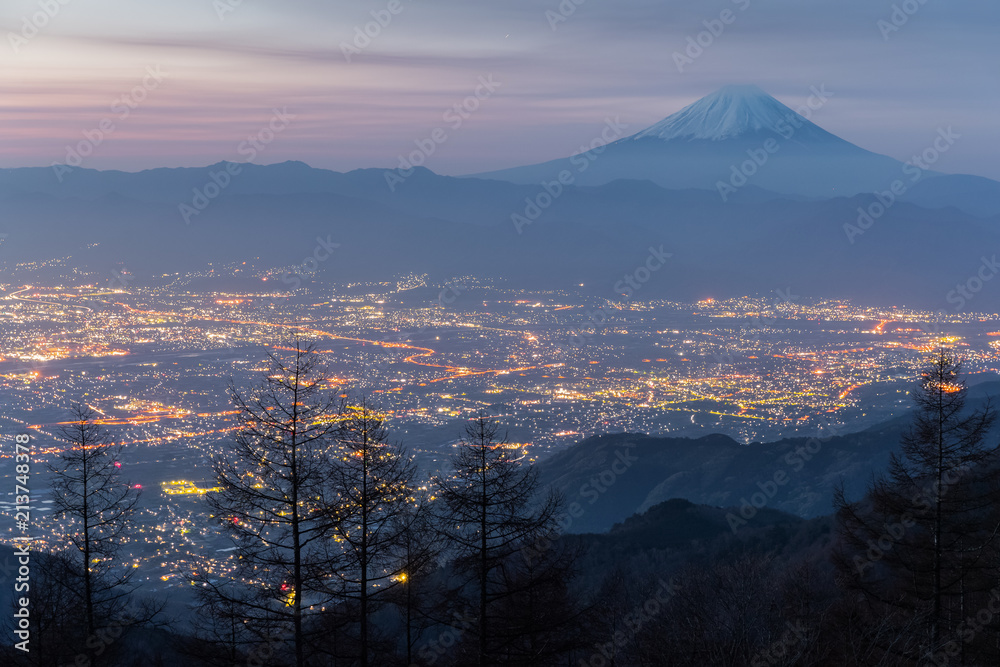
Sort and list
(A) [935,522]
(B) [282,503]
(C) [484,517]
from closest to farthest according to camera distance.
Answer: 1. (B) [282,503]
2. (C) [484,517]
3. (A) [935,522]

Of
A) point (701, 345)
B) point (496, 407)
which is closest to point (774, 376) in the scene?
point (701, 345)

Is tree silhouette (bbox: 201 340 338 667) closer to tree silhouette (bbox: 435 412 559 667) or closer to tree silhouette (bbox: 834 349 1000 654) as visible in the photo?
tree silhouette (bbox: 435 412 559 667)

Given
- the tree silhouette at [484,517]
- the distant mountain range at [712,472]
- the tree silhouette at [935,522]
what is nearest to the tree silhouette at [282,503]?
the tree silhouette at [484,517]

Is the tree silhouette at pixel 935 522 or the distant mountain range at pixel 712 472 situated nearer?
the tree silhouette at pixel 935 522

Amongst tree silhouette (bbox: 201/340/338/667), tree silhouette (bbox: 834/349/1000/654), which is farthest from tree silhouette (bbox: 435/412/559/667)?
tree silhouette (bbox: 834/349/1000/654)

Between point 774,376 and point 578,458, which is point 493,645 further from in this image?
point 774,376

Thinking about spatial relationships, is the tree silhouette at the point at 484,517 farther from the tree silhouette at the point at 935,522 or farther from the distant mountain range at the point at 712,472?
the distant mountain range at the point at 712,472

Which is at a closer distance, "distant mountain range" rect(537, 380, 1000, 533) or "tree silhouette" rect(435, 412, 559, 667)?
"tree silhouette" rect(435, 412, 559, 667)

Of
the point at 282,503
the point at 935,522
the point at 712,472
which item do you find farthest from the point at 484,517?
the point at 712,472

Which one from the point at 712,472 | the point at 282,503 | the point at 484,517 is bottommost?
the point at 712,472

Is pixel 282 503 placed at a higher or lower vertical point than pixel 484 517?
higher

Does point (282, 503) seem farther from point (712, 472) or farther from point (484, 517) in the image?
point (712, 472)

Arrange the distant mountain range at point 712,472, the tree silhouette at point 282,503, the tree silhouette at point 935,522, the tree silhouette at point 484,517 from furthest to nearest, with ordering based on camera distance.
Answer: the distant mountain range at point 712,472 < the tree silhouette at point 935,522 < the tree silhouette at point 484,517 < the tree silhouette at point 282,503
